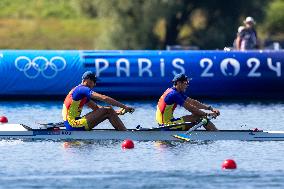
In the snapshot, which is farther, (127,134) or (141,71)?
(141,71)

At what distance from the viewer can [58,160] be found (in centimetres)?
2723

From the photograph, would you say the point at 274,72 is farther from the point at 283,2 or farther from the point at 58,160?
the point at 283,2

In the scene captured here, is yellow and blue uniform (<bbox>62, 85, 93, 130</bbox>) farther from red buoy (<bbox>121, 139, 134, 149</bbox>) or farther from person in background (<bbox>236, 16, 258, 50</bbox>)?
person in background (<bbox>236, 16, 258, 50</bbox>)

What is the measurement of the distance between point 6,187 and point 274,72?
791 inches

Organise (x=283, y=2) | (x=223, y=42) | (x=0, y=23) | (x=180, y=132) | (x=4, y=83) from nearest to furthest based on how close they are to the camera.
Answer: (x=180, y=132)
(x=4, y=83)
(x=223, y=42)
(x=0, y=23)
(x=283, y=2)

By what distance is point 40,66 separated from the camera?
137 ft

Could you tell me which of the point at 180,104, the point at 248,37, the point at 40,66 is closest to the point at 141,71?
the point at 40,66

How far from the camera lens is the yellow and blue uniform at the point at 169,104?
30766 millimetres

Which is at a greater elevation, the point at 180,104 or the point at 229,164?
the point at 180,104

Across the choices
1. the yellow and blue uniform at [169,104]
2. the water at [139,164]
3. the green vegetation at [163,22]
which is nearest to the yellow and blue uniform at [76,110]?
the water at [139,164]

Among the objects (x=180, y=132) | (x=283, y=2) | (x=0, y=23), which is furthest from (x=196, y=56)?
(x=283, y=2)

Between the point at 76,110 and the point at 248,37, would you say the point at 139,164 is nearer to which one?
the point at 76,110

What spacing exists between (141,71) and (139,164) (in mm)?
15299

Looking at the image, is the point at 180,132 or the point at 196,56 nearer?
the point at 180,132
